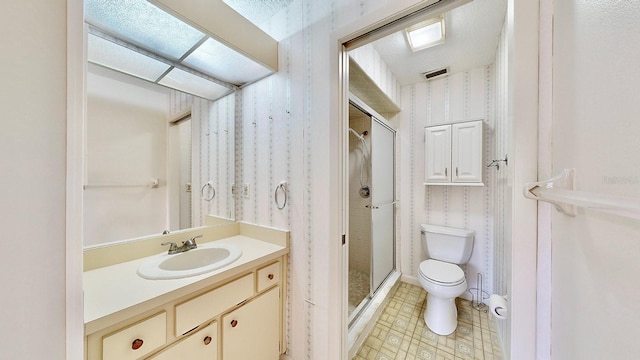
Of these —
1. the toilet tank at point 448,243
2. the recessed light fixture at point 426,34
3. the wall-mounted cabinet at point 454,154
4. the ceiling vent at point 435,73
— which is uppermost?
the recessed light fixture at point 426,34

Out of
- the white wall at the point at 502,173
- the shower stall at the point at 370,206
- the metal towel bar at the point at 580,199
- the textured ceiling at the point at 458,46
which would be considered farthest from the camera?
the shower stall at the point at 370,206

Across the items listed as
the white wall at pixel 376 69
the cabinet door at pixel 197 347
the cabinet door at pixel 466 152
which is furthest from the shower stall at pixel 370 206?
the cabinet door at pixel 197 347

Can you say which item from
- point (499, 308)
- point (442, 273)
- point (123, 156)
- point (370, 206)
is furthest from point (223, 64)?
point (442, 273)

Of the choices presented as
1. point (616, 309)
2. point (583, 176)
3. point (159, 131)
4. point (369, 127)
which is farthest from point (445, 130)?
point (159, 131)

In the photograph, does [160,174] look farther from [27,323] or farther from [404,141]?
[404,141]

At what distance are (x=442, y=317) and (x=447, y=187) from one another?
125 cm

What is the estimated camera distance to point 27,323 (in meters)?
0.41

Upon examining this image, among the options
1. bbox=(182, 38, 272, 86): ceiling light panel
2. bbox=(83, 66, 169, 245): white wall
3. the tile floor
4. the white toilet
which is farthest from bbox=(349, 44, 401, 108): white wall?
the tile floor

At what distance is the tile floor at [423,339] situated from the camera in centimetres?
144

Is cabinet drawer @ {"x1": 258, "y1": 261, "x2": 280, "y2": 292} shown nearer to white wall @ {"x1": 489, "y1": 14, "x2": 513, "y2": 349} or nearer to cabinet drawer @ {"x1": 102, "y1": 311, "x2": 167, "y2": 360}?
cabinet drawer @ {"x1": 102, "y1": 311, "x2": 167, "y2": 360}

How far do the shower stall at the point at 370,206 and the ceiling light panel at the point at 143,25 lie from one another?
1370 mm

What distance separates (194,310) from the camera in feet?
2.94

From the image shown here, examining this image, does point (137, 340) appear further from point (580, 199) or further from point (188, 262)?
point (580, 199)

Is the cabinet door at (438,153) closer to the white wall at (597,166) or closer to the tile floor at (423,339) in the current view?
the tile floor at (423,339)
